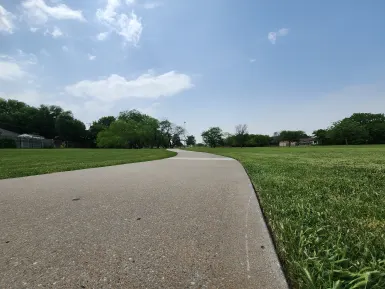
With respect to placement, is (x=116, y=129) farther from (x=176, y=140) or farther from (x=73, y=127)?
(x=176, y=140)

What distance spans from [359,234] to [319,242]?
0.44m

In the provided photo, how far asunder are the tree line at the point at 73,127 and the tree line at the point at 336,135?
967 inches

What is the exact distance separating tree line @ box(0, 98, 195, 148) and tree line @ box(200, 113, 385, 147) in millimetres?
24564

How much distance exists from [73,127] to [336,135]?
93.4 metres

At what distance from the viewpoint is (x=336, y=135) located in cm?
7588

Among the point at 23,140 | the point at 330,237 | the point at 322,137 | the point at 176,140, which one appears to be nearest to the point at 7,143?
the point at 23,140

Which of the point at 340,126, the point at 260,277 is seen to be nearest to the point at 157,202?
the point at 260,277

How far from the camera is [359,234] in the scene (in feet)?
6.08

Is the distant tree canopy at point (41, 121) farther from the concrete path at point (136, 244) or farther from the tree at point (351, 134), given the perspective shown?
the tree at point (351, 134)

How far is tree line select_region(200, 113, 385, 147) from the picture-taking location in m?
73.1

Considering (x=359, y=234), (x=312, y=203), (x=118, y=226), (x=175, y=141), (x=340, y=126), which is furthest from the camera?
(x=175, y=141)

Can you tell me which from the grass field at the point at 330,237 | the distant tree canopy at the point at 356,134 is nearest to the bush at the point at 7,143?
the grass field at the point at 330,237

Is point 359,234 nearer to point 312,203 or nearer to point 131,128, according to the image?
point 312,203

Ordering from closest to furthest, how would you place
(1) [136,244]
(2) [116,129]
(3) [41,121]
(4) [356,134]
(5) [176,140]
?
(1) [136,244] → (2) [116,129] → (4) [356,134] → (3) [41,121] → (5) [176,140]
